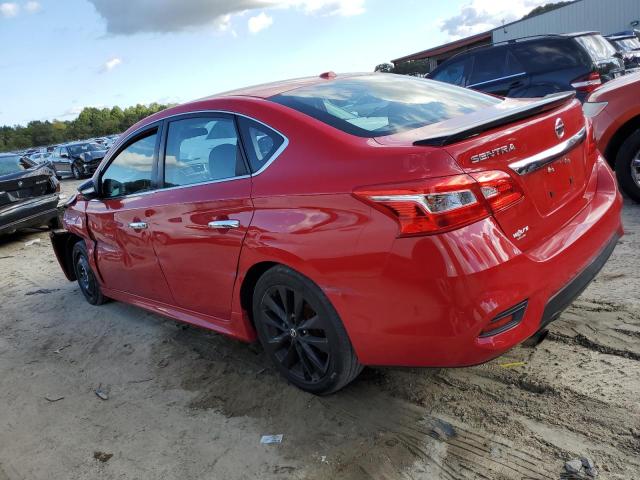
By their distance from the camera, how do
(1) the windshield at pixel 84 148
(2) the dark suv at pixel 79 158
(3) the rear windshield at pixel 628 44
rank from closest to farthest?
(3) the rear windshield at pixel 628 44 → (2) the dark suv at pixel 79 158 → (1) the windshield at pixel 84 148

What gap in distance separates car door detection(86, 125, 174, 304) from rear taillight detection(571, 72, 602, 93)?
645cm

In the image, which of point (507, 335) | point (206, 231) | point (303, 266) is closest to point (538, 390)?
point (507, 335)

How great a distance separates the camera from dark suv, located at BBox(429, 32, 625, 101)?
777cm

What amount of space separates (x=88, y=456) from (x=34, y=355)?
1855 mm

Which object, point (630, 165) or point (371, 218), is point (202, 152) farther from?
point (630, 165)

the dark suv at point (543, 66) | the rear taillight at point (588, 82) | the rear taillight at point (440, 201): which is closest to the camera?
the rear taillight at point (440, 201)

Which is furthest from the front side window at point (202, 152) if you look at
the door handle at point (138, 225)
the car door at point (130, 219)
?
the door handle at point (138, 225)

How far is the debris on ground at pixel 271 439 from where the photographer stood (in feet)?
8.86

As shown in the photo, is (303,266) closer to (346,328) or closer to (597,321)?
(346,328)

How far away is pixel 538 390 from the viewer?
273 cm

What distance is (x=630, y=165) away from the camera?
525cm

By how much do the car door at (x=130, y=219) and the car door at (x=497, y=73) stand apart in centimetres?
659

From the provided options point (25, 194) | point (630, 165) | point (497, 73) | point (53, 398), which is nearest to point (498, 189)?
point (53, 398)

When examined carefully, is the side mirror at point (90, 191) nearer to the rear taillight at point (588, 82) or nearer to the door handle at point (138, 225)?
the door handle at point (138, 225)
